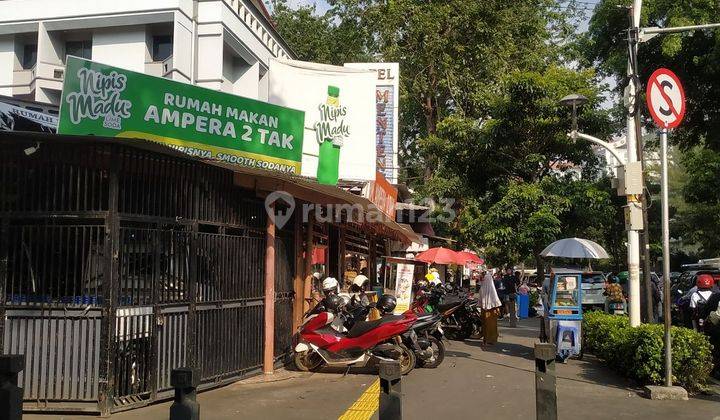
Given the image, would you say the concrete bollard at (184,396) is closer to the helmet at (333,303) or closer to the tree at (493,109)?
the helmet at (333,303)

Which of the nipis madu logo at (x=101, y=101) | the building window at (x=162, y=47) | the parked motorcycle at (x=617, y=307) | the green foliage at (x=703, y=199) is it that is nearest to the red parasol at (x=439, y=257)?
the parked motorcycle at (x=617, y=307)

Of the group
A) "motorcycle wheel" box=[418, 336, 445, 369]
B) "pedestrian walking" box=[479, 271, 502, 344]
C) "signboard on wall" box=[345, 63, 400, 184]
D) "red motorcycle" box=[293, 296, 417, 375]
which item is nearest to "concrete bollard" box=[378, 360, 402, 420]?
"red motorcycle" box=[293, 296, 417, 375]

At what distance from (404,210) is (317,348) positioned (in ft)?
40.5

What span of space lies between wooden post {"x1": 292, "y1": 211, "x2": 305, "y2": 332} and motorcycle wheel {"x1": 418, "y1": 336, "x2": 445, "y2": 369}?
7.48 feet

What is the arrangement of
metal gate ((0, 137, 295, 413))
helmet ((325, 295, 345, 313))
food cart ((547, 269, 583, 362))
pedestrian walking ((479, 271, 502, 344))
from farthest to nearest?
pedestrian walking ((479, 271, 502, 344)), food cart ((547, 269, 583, 362)), helmet ((325, 295, 345, 313)), metal gate ((0, 137, 295, 413))

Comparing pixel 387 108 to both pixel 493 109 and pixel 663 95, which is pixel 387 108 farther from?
pixel 663 95

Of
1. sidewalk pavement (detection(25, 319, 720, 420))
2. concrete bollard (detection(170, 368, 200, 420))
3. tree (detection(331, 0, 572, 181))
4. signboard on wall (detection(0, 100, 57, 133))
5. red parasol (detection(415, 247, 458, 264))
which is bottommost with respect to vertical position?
sidewalk pavement (detection(25, 319, 720, 420))

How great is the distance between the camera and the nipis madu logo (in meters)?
9.08

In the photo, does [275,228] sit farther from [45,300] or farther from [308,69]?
[308,69]

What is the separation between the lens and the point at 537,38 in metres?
25.3

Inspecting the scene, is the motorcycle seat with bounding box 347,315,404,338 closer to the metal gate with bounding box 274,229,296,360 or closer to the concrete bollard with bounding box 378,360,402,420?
the metal gate with bounding box 274,229,296,360

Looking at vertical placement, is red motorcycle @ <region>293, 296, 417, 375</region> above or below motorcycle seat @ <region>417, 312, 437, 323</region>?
below

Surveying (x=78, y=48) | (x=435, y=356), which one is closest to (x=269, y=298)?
(x=435, y=356)

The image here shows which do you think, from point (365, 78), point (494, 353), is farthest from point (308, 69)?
point (494, 353)
